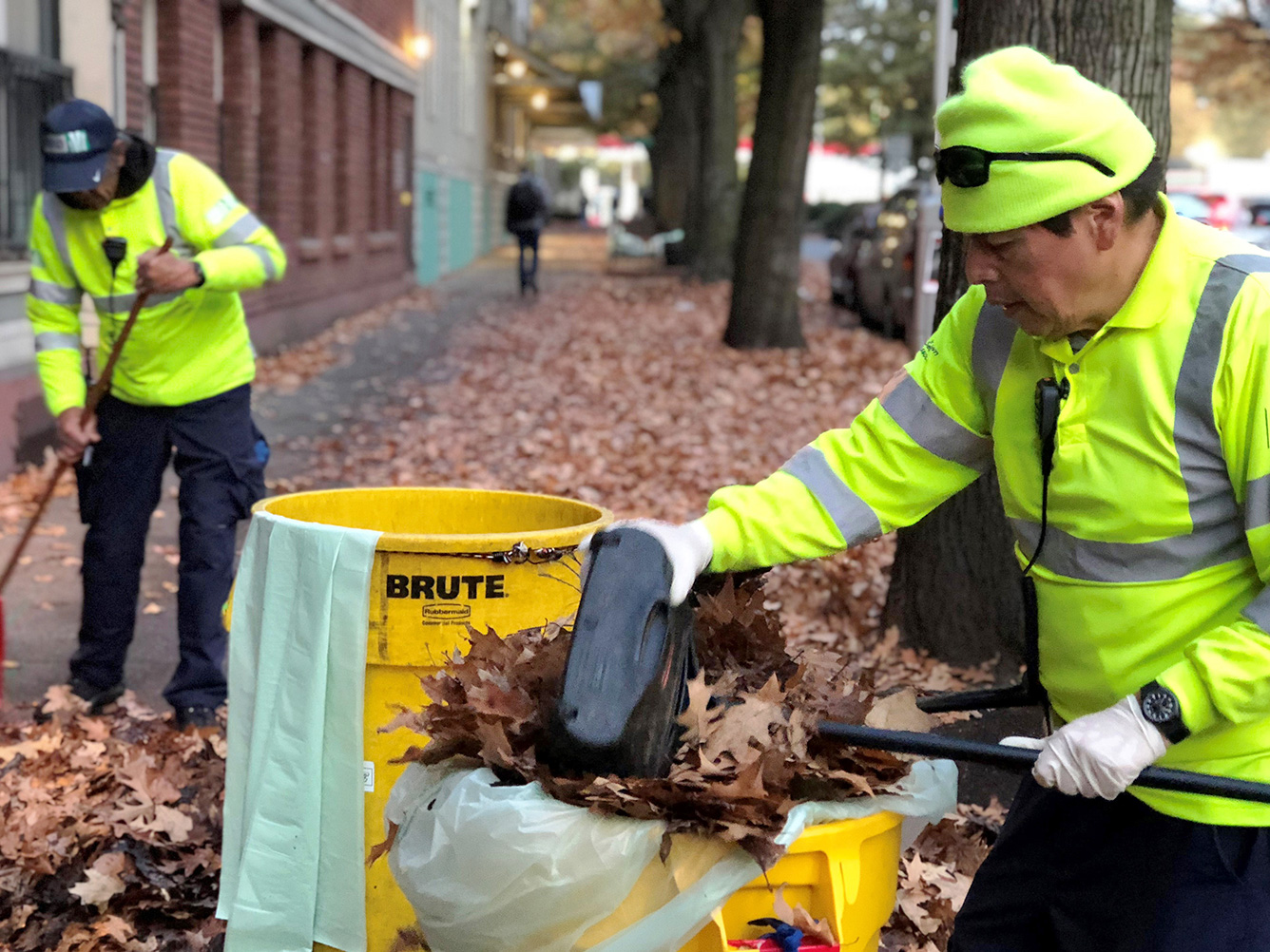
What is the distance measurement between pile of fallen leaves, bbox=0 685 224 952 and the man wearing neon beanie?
7.41 feet

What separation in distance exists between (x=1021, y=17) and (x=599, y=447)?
6.00 meters

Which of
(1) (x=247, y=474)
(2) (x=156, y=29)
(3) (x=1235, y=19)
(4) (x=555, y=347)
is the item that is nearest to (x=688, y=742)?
(1) (x=247, y=474)

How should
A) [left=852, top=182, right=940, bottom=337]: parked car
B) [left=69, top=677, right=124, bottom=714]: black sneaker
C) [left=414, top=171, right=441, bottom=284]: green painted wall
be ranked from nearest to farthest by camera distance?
[left=69, top=677, right=124, bottom=714]: black sneaker, [left=852, top=182, right=940, bottom=337]: parked car, [left=414, top=171, right=441, bottom=284]: green painted wall

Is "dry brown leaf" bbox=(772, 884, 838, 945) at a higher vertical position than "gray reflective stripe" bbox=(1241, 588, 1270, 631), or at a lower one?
lower

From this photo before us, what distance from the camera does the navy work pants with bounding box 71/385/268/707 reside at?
209 inches

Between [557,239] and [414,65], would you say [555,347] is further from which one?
[557,239]

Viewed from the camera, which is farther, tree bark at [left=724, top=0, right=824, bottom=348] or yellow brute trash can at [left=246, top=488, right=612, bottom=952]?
tree bark at [left=724, top=0, right=824, bottom=348]

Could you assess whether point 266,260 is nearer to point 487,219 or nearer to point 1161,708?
point 1161,708

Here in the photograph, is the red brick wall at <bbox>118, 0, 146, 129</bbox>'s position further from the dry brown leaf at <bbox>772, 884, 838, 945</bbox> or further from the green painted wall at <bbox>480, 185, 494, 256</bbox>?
the green painted wall at <bbox>480, 185, 494, 256</bbox>

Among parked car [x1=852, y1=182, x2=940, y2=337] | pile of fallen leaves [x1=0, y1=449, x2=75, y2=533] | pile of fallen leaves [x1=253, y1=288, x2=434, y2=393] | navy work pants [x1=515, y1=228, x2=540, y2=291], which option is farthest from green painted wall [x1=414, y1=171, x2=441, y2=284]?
pile of fallen leaves [x1=0, y1=449, x2=75, y2=533]

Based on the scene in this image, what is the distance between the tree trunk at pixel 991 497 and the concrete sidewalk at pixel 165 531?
9.35ft

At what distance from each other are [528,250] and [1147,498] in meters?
24.2

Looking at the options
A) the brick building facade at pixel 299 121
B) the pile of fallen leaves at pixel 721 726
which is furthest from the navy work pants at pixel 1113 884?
the brick building facade at pixel 299 121

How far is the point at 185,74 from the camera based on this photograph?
1320cm
